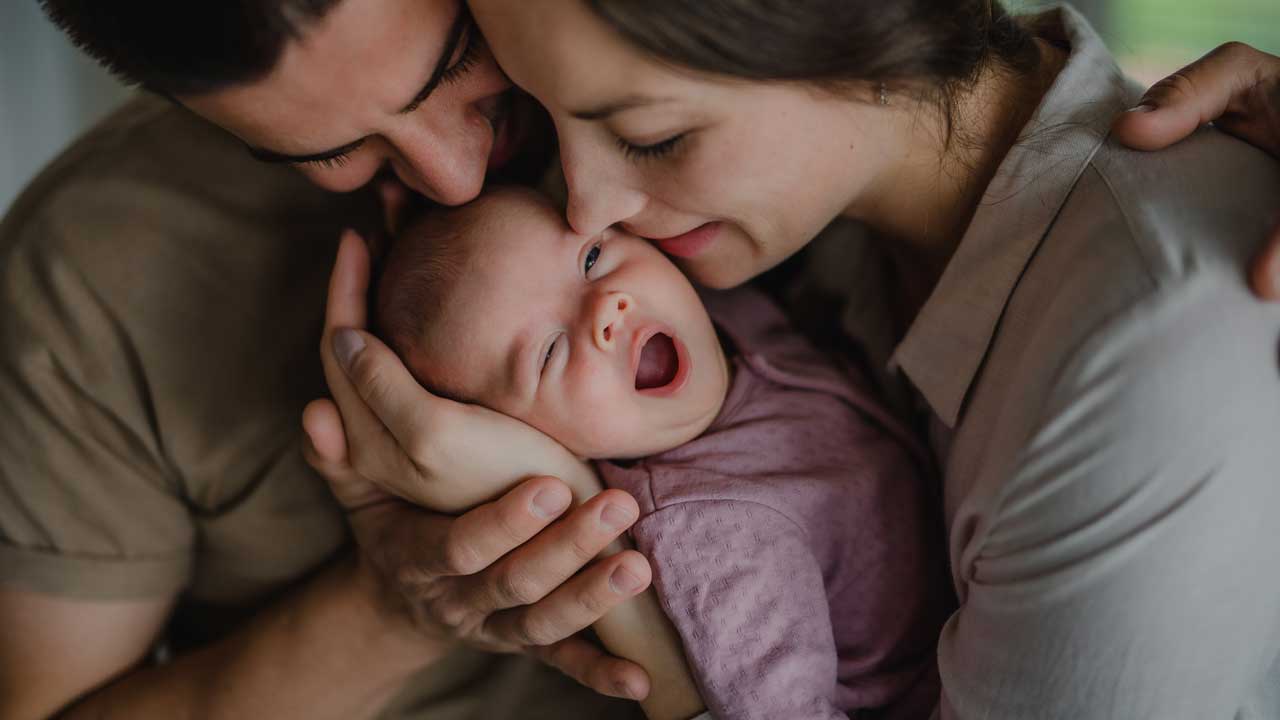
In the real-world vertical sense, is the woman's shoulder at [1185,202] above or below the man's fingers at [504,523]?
above

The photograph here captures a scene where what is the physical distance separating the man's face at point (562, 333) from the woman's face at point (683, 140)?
0.17 feet

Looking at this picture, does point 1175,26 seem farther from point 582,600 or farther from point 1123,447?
point 582,600

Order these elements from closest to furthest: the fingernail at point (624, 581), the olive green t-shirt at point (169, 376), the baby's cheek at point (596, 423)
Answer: the fingernail at point (624, 581)
the baby's cheek at point (596, 423)
the olive green t-shirt at point (169, 376)

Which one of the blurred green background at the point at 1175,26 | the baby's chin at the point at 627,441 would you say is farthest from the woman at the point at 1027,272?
the blurred green background at the point at 1175,26

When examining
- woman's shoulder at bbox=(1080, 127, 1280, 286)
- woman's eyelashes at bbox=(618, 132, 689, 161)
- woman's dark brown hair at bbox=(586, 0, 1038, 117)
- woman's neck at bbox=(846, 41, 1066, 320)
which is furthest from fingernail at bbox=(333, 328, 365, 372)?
woman's shoulder at bbox=(1080, 127, 1280, 286)

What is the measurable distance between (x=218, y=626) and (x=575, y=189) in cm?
91

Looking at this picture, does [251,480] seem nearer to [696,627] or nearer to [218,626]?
[218,626]

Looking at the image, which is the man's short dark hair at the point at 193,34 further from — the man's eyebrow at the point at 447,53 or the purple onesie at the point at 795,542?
the purple onesie at the point at 795,542

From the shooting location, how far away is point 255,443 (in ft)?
4.37

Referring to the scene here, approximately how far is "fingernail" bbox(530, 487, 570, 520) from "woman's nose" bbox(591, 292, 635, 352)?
167 mm

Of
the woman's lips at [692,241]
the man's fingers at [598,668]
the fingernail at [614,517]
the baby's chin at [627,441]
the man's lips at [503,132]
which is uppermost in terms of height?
the man's lips at [503,132]

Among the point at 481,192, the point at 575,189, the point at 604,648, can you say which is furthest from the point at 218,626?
the point at 575,189

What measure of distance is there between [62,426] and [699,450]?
2.55 ft

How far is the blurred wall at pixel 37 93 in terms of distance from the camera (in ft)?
8.33
